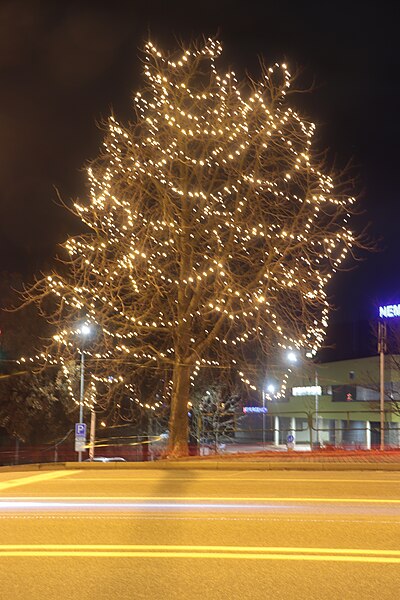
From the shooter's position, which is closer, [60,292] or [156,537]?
[156,537]

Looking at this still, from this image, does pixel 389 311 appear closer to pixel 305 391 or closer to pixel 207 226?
pixel 305 391

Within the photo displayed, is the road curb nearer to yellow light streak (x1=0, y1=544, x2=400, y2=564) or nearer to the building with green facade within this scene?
yellow light streak (x1=0, y1=544, x2=400, y2=564)

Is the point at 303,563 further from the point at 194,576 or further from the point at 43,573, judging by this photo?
the point at 43,573

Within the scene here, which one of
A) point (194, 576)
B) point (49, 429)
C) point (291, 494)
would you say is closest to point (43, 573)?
point (194, 576)

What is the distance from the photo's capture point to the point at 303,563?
6762mm

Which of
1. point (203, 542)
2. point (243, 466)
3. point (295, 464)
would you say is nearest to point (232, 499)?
point (203, 542)

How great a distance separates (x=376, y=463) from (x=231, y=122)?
1019 cm

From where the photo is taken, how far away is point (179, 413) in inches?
882

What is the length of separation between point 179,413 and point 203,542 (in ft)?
48.2

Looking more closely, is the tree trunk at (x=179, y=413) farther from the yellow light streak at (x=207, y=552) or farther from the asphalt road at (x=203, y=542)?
the yellow light streak at (x=207, y=552)

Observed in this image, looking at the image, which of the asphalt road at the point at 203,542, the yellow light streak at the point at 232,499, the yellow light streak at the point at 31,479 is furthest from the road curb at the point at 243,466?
the yellow light streak at the point at 232,499

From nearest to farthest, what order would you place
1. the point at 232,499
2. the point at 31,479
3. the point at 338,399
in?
1. the point at 232,499
2. the point at 31,479
3. the point at 338,399

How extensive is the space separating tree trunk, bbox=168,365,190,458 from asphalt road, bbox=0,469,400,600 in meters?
9.22

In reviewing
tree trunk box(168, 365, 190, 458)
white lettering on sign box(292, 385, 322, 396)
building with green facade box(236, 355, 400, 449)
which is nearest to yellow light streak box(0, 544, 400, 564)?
tree trunk box(168, 365, 190, 458)
